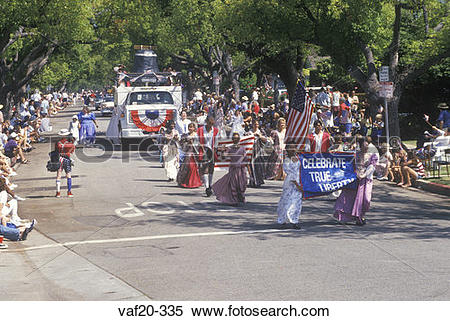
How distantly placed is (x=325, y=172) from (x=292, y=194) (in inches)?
44.5

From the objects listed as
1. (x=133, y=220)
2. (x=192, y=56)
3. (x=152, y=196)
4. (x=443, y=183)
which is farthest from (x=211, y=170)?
(x=192, y=56)

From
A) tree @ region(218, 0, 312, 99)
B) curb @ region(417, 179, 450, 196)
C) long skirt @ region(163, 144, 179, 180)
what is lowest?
curb @ region(417, 179, 450, 196)

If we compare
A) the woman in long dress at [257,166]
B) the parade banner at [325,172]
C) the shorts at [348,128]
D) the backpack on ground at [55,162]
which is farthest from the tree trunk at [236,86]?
the parade banner at [325,172]

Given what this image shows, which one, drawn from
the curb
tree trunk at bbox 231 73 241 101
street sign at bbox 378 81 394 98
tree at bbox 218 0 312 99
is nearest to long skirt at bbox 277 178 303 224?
the curb

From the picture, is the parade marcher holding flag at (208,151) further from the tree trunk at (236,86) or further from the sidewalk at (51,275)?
the tree trunk at (236,86)

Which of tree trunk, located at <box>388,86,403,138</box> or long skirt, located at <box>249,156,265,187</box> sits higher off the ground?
tree trunk, located at <box>388,86,403,138</box>

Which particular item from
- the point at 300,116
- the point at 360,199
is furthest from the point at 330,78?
the point at 360,199

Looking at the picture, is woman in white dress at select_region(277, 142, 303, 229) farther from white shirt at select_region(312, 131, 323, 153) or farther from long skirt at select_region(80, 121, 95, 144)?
long skirt at select_region(80, 121, 95, 144)

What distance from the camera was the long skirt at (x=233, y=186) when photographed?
17.1 metres

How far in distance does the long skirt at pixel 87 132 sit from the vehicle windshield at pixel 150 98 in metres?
3.07

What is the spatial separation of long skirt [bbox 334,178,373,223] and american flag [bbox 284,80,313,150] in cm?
197

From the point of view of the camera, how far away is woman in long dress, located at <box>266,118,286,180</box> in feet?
70.5

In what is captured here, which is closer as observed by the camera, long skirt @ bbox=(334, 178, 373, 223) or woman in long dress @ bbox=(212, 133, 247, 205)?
long skirt @ bbox=(334, 178, 373, 223)

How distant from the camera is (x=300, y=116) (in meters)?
16.9
